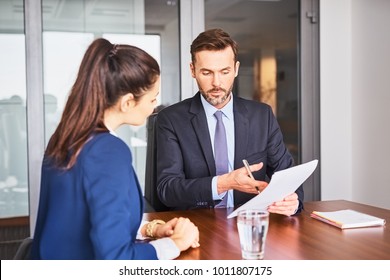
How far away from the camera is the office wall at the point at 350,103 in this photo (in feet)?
12.9

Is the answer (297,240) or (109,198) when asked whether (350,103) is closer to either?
(297,240)

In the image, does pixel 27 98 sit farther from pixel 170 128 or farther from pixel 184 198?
pixel 184 198

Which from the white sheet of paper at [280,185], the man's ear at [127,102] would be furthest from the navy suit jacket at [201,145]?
the man's ear at [127,102]

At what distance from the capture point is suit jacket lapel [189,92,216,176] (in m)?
2.23

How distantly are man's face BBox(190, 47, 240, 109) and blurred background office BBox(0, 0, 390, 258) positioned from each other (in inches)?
49.2

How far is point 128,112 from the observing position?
1215 millimetres

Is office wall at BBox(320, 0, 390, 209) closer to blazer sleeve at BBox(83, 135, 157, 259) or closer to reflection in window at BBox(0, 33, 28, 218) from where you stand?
reflection in window at BBox(0, 33, 28, 218)

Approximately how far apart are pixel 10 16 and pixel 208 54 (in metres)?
1.94

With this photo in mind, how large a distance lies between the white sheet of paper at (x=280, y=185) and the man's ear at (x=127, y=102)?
0.54m

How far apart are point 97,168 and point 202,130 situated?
1.26 metres

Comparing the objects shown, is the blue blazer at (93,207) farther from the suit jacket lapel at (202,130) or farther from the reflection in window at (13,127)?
the reflection in window at (13,127)

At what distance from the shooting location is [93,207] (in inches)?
40.1

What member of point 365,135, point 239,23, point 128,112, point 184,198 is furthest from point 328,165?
point 128,112

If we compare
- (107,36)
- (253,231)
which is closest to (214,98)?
(253,231)
